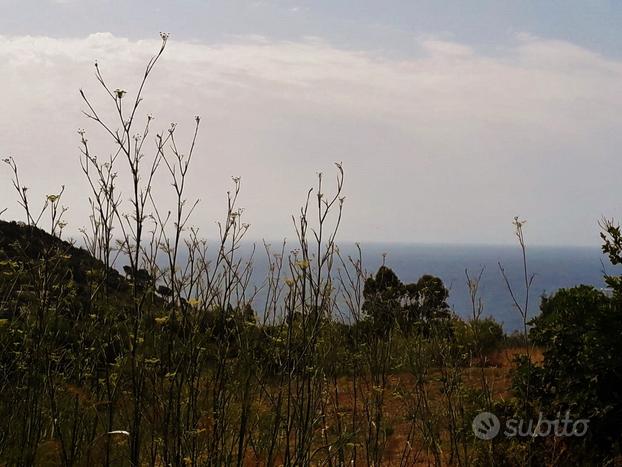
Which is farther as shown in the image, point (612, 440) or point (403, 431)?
point (403, 431)

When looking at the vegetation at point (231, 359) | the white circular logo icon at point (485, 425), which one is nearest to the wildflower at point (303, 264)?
the vegetation at point (231, 359)

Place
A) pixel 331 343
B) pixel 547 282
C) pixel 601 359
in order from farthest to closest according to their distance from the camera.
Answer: pixel 547 282
pixel 601 359
pixel 331 343

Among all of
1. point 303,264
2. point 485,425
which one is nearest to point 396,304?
point 485,425

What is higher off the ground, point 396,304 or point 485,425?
point 396,304

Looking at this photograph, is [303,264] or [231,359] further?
[231,359]

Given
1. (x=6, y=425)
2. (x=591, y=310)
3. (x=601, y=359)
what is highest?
(x=591, y=310)

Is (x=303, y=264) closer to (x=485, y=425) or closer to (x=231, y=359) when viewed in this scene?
(x=231, y=359)

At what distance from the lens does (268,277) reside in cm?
317

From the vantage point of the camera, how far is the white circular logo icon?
439 cm

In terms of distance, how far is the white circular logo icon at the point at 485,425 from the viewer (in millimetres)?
4387

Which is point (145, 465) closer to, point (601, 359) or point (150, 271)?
point (150, 271)

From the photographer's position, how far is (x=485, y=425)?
456 centimetres

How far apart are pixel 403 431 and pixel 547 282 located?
11588 cm

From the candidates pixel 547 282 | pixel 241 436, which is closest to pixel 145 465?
pixel 241 436
